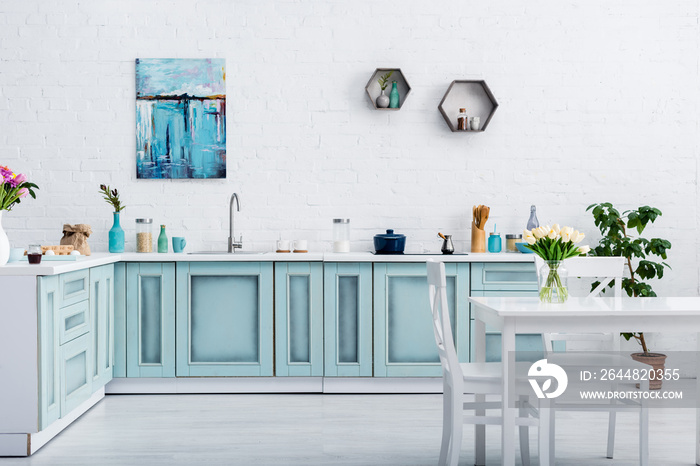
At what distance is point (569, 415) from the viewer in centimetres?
369

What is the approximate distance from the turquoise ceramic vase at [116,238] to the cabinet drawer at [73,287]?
78 cm

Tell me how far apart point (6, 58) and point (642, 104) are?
15.1 feet

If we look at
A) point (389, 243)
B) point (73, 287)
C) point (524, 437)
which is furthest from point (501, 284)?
point (73, 287)

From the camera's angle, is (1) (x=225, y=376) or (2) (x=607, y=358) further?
(1) (x=225, y=376)

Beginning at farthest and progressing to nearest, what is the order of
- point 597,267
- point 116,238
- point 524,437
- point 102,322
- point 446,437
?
point 116,238 < point 102,322 < point 597,267 < point 524,437 < point 446,437

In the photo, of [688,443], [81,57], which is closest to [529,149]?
[688,443]

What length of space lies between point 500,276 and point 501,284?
0.17 feet

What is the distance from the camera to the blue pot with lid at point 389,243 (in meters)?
4.17

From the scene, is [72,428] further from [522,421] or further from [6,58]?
[6,58]

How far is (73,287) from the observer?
334 centimetres

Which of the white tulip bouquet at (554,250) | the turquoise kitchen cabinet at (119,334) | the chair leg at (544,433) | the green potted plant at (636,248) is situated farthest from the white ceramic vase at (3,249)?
the green potted plant at (636,248)

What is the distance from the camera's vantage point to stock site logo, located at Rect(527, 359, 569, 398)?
250 centimetres

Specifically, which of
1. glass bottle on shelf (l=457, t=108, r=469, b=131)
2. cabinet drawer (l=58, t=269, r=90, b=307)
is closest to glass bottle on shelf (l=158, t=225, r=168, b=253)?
cabinet drawer (l=58, t=269, r=90, b=307)

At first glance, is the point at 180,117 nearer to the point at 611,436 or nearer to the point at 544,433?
the point at 544,433
